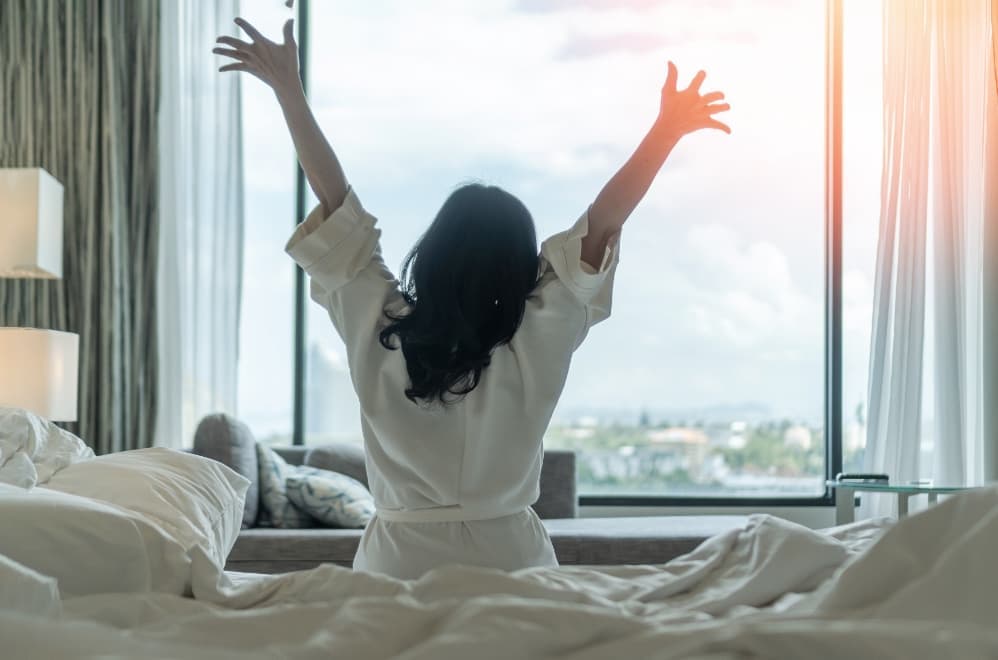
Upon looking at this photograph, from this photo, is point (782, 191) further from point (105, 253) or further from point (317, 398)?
point (105, 253)

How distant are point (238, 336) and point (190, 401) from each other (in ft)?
1.18

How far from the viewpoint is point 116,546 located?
1380mm

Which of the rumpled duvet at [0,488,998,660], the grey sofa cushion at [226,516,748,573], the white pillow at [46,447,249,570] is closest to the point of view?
the rumpled duvet at [0,488,998,660]

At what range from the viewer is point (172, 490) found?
6.36ft

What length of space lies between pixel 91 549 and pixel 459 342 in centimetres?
58

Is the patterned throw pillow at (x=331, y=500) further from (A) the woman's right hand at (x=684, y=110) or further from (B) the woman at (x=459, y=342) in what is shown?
(A) the woman's right hand at (x=684, y=110)

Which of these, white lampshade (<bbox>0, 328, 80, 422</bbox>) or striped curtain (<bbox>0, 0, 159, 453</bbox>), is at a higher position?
striped curtain (<bbox>0, 0, 159, 453</bbox>)

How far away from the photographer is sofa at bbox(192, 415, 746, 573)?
11.9 feet

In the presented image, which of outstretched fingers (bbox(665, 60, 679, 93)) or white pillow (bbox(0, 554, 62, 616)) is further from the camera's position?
outstretched fingers (bbox(665, 60, 679, 93))

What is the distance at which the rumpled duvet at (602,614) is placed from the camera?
0.94 m

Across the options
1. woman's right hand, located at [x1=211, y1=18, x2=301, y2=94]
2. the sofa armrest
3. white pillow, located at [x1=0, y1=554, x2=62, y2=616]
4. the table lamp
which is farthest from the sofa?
white pillow, located at [x1=0, y1=554, x2=62, y2=616]

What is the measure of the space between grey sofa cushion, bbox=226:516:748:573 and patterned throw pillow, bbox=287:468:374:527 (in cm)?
11

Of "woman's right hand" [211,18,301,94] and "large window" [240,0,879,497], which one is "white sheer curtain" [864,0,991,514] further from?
"woman's right hand" [211,18,301,94]

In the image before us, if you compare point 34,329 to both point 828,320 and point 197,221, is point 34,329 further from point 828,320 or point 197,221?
point 828,320
